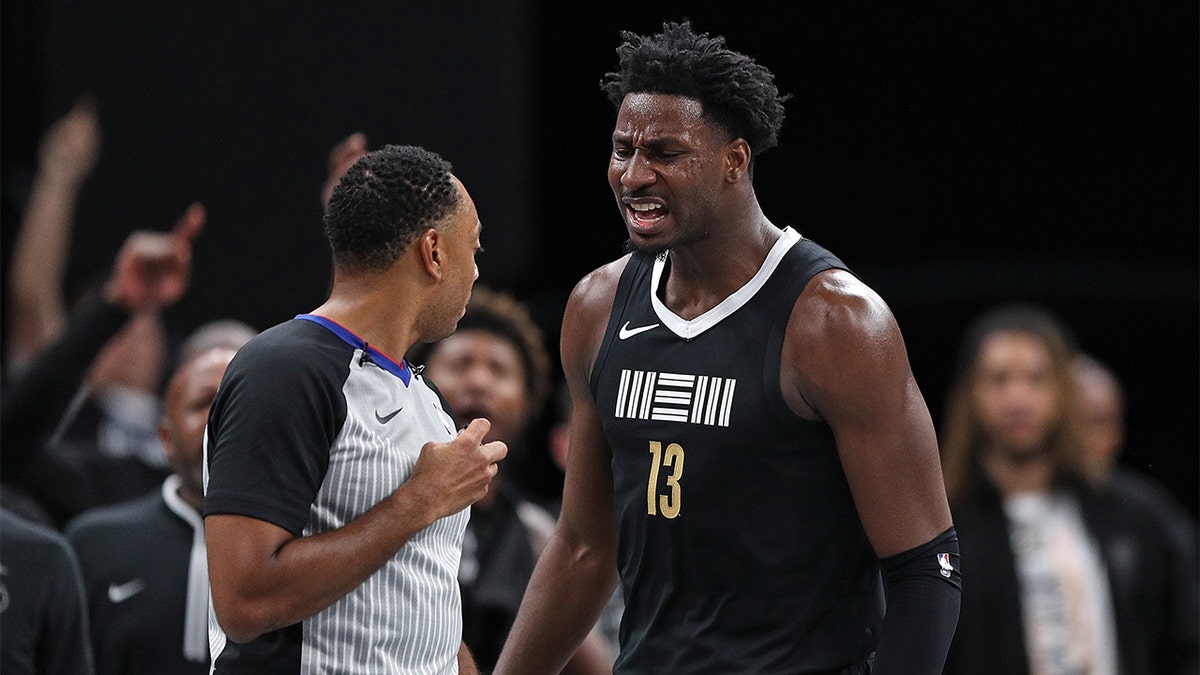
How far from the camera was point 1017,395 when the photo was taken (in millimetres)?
6148

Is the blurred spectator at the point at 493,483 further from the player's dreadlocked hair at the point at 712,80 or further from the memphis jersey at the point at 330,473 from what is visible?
the memphis jersey at the point at 330,473

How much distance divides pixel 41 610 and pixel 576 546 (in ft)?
4.38

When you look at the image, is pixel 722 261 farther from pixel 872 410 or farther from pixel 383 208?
pixel 383 208

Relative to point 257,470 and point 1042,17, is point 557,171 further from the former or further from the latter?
point 257,470

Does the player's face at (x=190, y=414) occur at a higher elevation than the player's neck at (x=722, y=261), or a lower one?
lower

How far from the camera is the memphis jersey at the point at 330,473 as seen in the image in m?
2.55

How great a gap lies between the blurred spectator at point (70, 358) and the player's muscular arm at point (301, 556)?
1.70 m

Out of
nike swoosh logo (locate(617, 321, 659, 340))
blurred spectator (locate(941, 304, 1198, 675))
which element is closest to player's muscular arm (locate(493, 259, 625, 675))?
nike swoosh logo (locate(617, 321, 659, 340))

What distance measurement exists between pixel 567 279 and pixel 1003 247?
2.31 metres

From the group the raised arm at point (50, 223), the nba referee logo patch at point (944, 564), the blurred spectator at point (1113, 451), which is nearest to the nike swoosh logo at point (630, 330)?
the nba referee logo patch at point (944, 564)

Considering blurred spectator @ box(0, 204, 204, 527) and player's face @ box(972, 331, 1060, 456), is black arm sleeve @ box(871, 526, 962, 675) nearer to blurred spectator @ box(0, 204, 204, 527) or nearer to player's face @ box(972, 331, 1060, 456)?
blurred spectator @ box(0, 204, 204, 527)

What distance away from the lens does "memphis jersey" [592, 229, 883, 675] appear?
3.09m

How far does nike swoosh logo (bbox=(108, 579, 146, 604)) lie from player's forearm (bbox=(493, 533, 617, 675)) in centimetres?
112

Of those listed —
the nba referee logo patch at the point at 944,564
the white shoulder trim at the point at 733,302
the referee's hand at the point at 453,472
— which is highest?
the white shoulder trim at the point at 733,302
